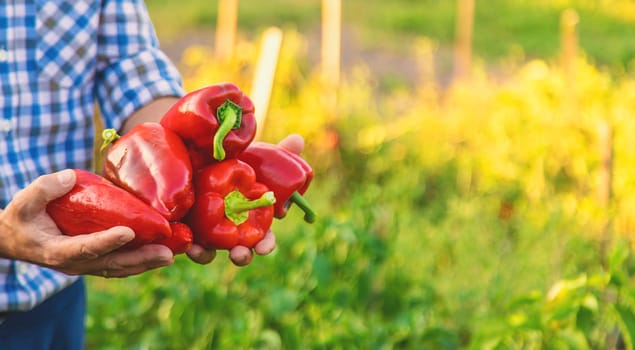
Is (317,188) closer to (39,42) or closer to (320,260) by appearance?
(320,260)

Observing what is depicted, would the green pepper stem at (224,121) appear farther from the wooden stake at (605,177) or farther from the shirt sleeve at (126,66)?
the wooden stake at (605,177)

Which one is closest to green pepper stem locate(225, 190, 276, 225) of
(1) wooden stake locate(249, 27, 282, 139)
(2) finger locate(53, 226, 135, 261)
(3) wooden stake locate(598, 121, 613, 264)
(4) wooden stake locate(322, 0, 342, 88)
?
(2) finger locate(53, 226, 135, 261)

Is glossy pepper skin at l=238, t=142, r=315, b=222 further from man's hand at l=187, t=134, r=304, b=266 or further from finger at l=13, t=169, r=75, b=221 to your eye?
finger at l=13, t=169, r=75, b=221

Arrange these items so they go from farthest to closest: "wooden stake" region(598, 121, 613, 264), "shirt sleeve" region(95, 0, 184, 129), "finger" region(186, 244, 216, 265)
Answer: "wooden stake" region(598, 121, 613, 264) → "shirt sleeve" region(95, 0, 184, 129) → "finger" region(186, 244, 216, 265)

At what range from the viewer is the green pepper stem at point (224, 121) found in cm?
151

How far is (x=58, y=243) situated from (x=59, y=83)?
17.3 inches

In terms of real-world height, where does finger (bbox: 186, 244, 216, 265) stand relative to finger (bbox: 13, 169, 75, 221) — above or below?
below

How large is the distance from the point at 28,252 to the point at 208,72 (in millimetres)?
3855

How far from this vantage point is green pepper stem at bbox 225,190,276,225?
155cm

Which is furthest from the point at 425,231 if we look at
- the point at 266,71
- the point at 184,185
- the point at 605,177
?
the point at 184,185

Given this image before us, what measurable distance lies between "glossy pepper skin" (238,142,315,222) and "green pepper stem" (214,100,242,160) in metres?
0.12

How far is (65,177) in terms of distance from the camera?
1428mm

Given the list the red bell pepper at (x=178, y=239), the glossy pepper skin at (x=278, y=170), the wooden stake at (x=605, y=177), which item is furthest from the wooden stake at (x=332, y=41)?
the red bell pepper at (x=178, y=239)

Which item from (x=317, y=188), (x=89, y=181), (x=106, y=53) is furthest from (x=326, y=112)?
(x=89, y=181)
